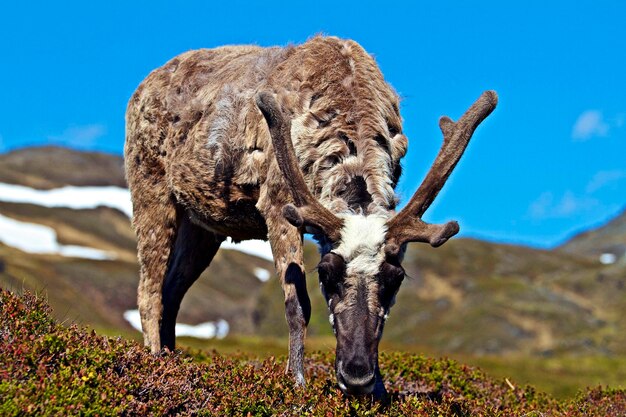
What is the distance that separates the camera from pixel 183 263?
53.3 feet

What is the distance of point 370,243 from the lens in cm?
1036

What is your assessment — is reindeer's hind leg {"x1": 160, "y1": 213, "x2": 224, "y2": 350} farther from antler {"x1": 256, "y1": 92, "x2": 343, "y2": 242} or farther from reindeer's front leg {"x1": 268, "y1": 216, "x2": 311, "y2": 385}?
antler {"x1": 256, "y1": 92, "x2": 343, "y2": 242}

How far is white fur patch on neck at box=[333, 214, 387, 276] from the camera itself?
10.2 metres

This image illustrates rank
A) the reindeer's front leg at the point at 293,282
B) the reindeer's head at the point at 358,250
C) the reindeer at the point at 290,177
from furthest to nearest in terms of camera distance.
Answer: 1. the reindeer's front leg at the point at 293,282
2. the reindeer at the point at 290,177
3. the reindeer's head at the point at 358,250

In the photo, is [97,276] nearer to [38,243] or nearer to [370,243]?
[38,243]

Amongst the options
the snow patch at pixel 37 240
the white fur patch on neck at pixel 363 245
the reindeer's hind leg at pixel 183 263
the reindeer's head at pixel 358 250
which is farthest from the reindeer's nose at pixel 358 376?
the snow patch at pixel 37 240

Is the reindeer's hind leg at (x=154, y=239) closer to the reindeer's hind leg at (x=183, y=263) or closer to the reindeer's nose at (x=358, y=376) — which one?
the reindeer's hind leg at (x=183, y=263)

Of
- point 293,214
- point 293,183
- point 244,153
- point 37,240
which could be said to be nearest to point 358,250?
point 293,214

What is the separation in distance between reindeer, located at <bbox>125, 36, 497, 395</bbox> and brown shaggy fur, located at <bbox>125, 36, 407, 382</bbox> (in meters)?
0.02

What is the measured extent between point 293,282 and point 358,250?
1.67m

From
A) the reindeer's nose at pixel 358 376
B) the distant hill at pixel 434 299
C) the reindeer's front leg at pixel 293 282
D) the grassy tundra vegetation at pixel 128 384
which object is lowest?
the grassy tundra vegetation at pixel 128 384

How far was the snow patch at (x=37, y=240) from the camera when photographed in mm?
176750

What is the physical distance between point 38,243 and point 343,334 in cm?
17967

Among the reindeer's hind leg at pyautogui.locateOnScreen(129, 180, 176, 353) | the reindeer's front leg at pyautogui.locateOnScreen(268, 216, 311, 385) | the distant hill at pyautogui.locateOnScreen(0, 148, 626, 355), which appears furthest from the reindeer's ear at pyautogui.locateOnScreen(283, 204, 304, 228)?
the distant hill at pyautogui.locateOnScreen(0, 148, 626, 355)
